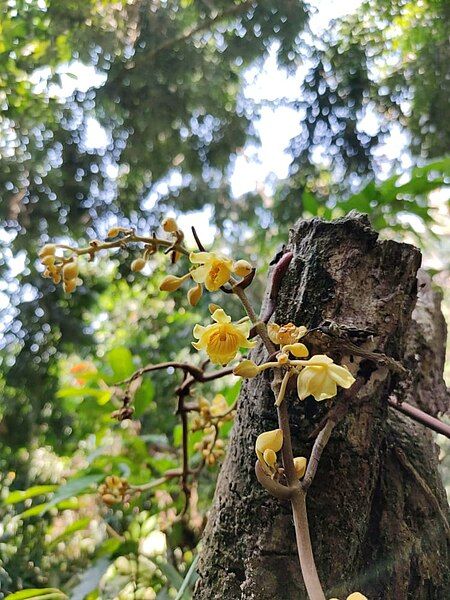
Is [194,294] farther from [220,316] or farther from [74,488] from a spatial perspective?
[74,488]

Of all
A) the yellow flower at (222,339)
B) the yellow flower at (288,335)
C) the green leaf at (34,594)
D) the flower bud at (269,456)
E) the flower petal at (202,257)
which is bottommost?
the green leaf at (34,594)

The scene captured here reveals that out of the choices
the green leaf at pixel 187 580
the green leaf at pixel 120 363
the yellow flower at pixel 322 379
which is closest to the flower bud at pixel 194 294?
the yellow flower at pixel 322 379

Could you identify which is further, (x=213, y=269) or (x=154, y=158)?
(x=154, y=158)

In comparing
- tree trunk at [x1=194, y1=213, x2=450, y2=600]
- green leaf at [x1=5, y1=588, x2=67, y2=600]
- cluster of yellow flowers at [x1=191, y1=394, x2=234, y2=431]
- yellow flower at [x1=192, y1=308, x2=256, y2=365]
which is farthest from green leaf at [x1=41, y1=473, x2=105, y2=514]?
yellow flower at [x1=192, y1=308, x2=256, y2=365]

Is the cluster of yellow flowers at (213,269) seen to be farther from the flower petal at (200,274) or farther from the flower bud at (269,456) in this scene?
the flower bud at (269,456)

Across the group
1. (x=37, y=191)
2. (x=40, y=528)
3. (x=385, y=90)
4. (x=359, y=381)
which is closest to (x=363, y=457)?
(x=359, y=381)

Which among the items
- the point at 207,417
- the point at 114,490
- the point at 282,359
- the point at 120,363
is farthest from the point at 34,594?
the point at 282,359

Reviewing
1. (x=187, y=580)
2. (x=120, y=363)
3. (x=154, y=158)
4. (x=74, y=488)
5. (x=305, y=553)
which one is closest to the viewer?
(x=305, y=553)
